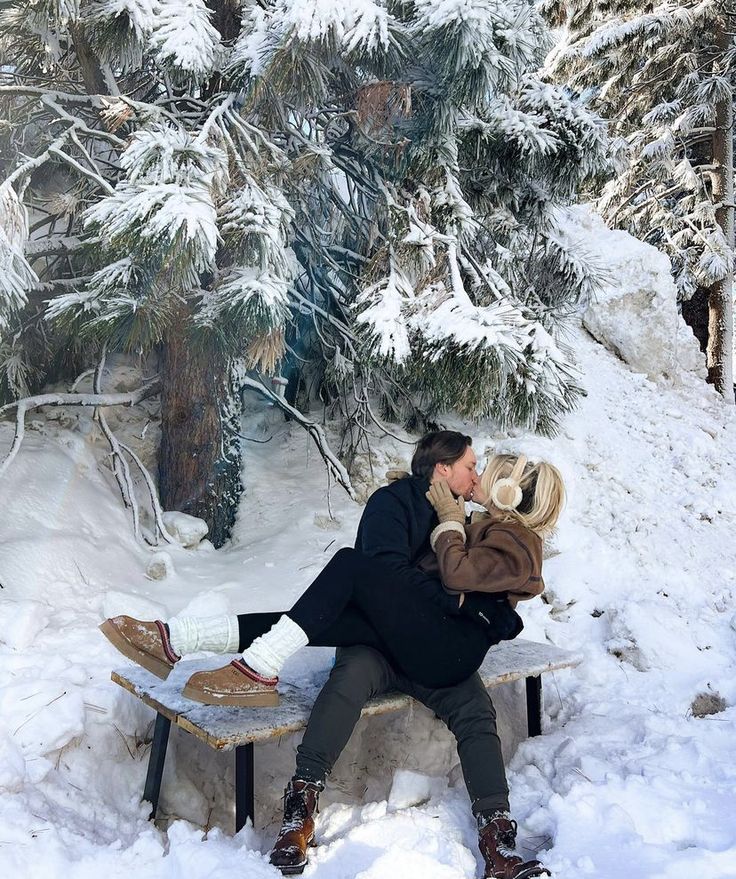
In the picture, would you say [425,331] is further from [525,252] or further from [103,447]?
[103,447]

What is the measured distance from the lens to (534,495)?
2846 mm

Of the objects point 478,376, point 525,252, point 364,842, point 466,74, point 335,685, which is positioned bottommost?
point 364,842

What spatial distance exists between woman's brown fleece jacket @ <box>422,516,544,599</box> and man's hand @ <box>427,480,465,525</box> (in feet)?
0.31

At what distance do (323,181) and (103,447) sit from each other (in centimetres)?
247

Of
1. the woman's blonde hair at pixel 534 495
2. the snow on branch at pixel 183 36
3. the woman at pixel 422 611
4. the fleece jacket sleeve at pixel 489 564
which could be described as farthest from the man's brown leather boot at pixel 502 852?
the snow on branch at pixel 183 36

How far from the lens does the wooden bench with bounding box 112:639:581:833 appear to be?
8.09 feet

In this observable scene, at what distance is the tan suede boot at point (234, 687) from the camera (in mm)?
2443

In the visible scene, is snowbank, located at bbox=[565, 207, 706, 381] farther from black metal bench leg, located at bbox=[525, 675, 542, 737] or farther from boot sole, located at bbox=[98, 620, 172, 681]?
boot sole, located at bbox=[98, 620, 172, 681]

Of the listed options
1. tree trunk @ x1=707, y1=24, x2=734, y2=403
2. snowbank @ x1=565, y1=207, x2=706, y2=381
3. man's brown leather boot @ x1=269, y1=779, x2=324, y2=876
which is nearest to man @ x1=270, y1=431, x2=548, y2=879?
man's brown leather boot @ x1=269, y1=779, x2=324, y2=876

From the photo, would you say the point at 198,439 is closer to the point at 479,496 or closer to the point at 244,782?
the point at 479,496

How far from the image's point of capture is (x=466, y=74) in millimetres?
3842

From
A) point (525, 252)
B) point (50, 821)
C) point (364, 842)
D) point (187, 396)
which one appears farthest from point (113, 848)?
point (525, 252)

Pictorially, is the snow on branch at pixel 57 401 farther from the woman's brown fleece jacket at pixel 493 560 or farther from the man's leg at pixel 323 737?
the woman's brown fleece jacket at pixel 493 560

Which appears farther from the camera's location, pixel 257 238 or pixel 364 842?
pixel 257 238
